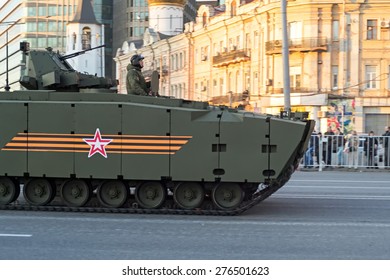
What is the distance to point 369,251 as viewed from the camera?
1050 cm

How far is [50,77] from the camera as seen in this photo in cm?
1516

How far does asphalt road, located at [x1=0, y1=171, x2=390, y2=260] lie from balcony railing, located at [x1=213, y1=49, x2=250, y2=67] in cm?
4273

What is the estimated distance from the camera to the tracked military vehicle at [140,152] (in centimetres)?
1384

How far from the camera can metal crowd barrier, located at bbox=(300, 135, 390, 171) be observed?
91.0 feet

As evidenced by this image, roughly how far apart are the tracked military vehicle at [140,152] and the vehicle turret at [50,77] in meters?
0.73

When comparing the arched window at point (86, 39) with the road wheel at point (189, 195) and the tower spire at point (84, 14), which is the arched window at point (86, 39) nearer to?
the tower spire at point (84, 14)

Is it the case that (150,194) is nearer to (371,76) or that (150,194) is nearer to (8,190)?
(8,190)

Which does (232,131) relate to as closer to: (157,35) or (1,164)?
(1,164)

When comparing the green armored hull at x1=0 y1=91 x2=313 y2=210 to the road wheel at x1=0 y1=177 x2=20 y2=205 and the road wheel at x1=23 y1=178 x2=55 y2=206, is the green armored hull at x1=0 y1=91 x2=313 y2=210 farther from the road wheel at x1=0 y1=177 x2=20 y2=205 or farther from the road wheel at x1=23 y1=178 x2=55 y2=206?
the road wheel at x1=0 y1=177 x2=20 y2=205

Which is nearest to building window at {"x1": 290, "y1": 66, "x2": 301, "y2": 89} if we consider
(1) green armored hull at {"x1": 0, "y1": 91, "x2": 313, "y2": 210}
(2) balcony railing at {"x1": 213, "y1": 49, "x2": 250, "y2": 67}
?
(2) balcony railing at {"x1": 213, "y1": 49, "x2": 250, "y2": 67}

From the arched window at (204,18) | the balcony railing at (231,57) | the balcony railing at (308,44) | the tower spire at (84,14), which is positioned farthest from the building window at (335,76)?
the tower spire at (84,14)

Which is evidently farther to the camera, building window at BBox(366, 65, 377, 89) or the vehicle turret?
building window at BBox(366, 65, 377, 89)

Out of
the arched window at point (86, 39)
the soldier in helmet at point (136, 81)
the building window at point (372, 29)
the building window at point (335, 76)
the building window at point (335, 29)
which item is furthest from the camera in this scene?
the arched window at point (86, 39)

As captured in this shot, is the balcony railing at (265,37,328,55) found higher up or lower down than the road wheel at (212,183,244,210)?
higher up
